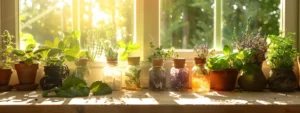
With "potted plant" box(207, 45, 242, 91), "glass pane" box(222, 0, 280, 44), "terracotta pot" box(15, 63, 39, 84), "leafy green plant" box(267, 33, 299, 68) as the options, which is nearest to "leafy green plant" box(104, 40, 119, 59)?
"terracotta pot" box(15, 63, 39, 84)

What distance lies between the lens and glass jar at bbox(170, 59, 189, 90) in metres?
1.78

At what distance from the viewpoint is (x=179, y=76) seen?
1.79 m

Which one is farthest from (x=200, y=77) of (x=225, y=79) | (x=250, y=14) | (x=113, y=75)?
(x=250, y=14)

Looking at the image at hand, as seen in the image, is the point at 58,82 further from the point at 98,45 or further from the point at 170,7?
the point at 170,7

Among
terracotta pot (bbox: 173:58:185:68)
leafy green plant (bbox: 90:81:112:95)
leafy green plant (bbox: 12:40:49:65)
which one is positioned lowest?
leafy green plant (bbox: 90:81:112:95)

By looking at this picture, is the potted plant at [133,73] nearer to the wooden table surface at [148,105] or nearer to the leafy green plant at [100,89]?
the leafy green plant at [100,89]

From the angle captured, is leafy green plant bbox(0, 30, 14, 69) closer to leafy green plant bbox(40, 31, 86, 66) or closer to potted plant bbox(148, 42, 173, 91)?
leafy green plant bbox(40, 31, 86, 66)

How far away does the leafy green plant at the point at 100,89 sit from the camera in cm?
162

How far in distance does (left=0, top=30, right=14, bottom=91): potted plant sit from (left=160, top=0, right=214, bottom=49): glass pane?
2.79 feet

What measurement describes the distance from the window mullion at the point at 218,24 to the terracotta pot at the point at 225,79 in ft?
0.90

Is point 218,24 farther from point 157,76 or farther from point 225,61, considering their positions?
point 157,76

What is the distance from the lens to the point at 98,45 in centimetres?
193

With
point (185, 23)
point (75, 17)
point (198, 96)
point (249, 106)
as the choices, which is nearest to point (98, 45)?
point (75, 17)

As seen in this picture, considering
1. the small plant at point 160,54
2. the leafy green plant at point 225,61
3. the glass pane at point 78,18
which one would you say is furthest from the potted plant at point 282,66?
the glass pane at point 78,18
